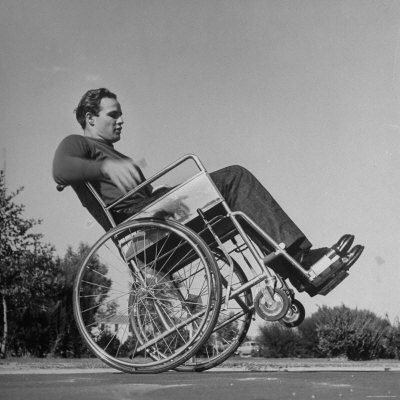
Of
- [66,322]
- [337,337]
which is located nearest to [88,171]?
[337,337]

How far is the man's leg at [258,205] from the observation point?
318cm

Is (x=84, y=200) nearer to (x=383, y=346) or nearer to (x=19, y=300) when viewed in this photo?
(x=383, y=346)

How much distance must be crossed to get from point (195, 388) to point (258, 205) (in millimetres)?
1112

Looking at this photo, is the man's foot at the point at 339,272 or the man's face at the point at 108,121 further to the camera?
the man's face at the point at 108,121

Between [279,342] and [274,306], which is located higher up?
[274,306]

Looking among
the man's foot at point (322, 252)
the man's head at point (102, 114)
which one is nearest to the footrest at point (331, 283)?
the man's foot at point (322, 252)

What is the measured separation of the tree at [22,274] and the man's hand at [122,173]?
19.4ft

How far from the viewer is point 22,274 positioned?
34.0 ft

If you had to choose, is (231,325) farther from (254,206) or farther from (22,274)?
(22,274)

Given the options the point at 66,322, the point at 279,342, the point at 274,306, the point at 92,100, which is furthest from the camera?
the point at 66,322

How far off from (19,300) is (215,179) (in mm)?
8788

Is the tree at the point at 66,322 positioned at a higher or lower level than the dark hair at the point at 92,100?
lower

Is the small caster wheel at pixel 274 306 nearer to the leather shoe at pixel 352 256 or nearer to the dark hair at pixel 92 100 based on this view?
the leather shoe at pixel 352 256

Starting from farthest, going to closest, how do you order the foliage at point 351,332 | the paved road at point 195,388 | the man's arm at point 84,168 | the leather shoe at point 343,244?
1. the foliage at point 351,332
2. the man's arm at point 84,168
3. the leather shoe at point 343,244
4. the paved road at point 195,388
